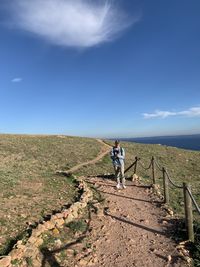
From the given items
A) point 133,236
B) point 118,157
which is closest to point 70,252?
point 133,236

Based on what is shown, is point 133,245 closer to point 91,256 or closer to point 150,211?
point 91,256

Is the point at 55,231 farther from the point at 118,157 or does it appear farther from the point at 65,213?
the point at 118,157

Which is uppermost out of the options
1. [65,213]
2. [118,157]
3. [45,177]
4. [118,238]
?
[118,157]

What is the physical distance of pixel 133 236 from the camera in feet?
38.8

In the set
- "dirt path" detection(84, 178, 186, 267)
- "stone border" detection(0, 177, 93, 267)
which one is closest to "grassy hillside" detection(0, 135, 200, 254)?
"stone border" detection(0, 177, 93, 267)

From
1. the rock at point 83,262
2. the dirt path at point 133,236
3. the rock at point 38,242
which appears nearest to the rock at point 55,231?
the rock at point 38,242

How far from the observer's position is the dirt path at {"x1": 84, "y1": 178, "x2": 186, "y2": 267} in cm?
1012

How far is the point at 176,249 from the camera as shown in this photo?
10.6m

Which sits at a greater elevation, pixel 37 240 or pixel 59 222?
pixel 59 222

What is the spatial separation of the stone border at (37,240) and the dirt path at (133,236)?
112cm

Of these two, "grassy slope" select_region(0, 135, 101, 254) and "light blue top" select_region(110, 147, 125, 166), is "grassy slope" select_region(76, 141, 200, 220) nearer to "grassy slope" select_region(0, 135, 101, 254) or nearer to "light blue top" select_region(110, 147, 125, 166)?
"grassy slope" select_region(0, 135, 101, 254)

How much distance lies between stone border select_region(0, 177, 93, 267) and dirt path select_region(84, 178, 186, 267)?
1.12m

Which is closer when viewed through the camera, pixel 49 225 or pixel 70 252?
pixel 70 252

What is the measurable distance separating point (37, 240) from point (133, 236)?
11.1 ft
